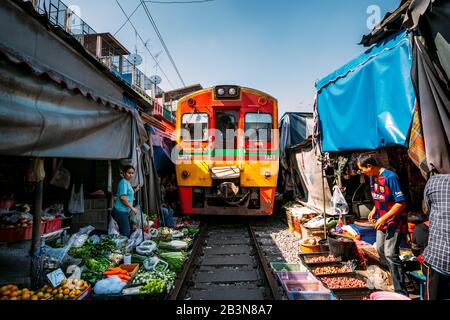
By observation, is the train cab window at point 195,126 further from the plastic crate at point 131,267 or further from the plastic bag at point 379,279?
the plastic bag at point 379,279

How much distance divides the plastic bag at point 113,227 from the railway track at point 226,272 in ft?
5.26

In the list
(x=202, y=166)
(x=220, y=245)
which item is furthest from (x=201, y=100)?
(x=220, y=245)

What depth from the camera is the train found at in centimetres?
661

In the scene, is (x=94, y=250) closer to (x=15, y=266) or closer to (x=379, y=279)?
(x=15, y=266)

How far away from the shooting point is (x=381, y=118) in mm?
3168

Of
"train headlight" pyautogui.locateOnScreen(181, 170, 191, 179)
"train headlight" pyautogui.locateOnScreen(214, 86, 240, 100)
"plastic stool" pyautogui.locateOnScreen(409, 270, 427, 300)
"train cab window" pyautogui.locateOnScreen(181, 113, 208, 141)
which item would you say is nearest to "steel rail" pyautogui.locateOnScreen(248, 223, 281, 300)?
"plastic stool" pyautogui.locateOnScreen(409, 270, 427, 300)

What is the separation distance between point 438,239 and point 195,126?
591 cm

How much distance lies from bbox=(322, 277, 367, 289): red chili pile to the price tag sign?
3.36m

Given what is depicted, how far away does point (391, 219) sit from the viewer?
2.99 meters

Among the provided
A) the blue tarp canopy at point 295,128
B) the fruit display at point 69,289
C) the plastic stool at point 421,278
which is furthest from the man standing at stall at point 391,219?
the blue tarp canopy at point 295,128

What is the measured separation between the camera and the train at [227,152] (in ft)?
21.7

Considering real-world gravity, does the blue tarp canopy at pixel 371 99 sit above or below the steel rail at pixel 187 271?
above
